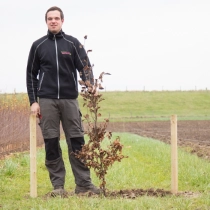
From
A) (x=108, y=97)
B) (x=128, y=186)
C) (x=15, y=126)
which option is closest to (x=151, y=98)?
(x=108, y=97)

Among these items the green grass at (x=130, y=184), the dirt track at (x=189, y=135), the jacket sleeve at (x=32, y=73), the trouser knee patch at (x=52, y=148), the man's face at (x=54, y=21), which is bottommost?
the dirt track at (x=189, y=135)

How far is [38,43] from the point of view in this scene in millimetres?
6746

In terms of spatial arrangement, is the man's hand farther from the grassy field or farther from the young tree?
the grassy field

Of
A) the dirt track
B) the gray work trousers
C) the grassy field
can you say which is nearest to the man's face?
the gray work trousers

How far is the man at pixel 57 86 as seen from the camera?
663cm

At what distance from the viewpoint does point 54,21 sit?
21.7 ft

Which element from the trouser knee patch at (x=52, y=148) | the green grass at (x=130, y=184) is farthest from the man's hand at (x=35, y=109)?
the green grass at (x=130, y=184)

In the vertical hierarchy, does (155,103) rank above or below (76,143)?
below

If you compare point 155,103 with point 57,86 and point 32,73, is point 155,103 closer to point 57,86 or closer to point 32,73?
point 32,73

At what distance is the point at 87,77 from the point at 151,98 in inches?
Result: 2345

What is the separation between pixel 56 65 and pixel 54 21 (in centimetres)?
60

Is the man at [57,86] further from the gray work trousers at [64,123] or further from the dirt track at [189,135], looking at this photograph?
the dirt track at [189,135]

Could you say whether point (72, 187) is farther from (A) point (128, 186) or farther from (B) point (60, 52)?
(B) point (60, 52)

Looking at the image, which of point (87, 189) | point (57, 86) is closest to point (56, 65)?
point (57, 86)
